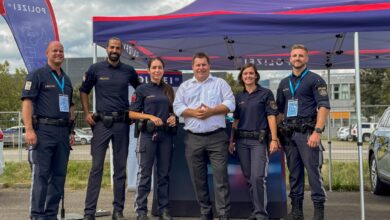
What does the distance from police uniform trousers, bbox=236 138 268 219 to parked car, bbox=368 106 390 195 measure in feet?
8.48

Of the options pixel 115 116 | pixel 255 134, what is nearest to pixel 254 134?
pixel 255 134

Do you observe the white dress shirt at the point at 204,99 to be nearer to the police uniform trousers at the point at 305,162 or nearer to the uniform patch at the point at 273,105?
the uniform patch at the point at 273,105

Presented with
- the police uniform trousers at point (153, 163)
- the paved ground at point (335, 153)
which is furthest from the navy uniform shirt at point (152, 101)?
the paved ground at point (335, 153)

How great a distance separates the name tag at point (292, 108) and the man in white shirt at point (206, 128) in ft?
2.13

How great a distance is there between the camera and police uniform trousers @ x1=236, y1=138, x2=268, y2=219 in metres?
4.91

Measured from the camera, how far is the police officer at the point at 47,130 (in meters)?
4.71

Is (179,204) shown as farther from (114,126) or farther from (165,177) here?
(114,126)

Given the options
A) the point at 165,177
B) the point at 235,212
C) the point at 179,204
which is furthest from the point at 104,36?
the point at 235,212

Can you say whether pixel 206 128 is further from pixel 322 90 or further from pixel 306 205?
pixel 306 205

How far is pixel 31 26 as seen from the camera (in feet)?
17.7

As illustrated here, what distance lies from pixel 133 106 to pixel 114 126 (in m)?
0.33

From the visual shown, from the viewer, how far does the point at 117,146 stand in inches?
207

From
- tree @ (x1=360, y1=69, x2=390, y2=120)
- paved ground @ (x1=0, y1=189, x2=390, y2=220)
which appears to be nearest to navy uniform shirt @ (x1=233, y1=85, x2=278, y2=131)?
paved ground @ (x1=0, y1=189, x2=390, y2=220)

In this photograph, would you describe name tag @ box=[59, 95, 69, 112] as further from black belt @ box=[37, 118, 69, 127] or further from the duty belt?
the duty belt
